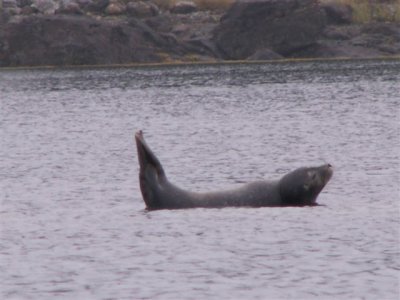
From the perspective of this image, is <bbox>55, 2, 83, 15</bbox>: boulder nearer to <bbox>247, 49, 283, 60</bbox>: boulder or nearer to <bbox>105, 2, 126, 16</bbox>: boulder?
<bbox>105, 2, 126, 16</bbox>: boulder

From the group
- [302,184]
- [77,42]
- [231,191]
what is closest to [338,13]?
[77,42]

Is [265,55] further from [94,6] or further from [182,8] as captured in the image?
[94,6]

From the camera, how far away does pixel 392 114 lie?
62000 millimetres

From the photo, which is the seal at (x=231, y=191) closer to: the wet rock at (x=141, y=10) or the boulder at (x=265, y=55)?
the boulder at (x=265, y=55)

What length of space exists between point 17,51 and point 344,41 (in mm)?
29999

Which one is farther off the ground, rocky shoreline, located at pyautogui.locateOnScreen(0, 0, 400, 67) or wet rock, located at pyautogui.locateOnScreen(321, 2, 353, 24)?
wet rock, located at pyautogui.locateOnScreen(321, 2, 353, 24)

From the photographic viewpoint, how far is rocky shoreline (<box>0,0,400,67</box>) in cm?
12600

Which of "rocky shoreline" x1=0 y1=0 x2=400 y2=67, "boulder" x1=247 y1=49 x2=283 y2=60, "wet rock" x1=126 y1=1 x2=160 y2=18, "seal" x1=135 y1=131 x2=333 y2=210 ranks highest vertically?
"seal" x1=135 y1=131 x2=333 y2=210

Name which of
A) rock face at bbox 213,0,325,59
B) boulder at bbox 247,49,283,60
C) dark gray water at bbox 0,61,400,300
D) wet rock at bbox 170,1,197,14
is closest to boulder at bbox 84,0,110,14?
wet rock at bbox 170,1,197,14

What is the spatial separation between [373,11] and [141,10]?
22.7 meters

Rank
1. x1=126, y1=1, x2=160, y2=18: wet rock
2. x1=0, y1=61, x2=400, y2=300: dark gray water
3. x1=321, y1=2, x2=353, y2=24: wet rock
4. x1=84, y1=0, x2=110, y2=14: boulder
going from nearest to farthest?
x1=0, y1=61, x2=400, y2=300: dark gray water < x1=321, y1=2, x2=353, y2=24: wet rock < x1=126, y1=1, x2=160, y2=18: wet rock < x1=84, y1=0, x2=110, y2=14: boulder

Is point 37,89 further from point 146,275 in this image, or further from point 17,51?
point 146,275

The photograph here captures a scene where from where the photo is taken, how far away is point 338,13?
13175 centimetres

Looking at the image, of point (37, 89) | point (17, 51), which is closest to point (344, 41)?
point (17, 51)
